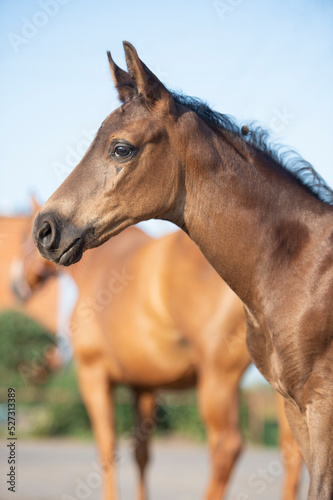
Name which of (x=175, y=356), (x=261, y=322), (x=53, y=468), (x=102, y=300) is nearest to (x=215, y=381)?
(x=175, y=356)

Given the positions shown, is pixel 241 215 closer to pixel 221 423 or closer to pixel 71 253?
pixel 71 253

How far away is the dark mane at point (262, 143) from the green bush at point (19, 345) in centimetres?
1320

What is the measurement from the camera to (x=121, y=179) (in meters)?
2.92

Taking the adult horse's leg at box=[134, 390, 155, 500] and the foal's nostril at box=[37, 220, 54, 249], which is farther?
the adult horse's leg at box=[134, 390, 155, 500]

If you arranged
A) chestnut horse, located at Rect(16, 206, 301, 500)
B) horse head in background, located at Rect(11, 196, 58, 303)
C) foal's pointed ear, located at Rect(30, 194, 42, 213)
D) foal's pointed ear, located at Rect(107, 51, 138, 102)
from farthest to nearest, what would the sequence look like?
horse head in background, located at Rect(11, 196, 58, 303)
foal's pointed ear, located at Rect(30, 194, 42, 213)
chestnut horse, located at Rect(16, 206, 301, 500)
foal's pointed ear, located at Rect(107, 51, 138, 102)

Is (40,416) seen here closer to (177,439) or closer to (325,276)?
(177,439)

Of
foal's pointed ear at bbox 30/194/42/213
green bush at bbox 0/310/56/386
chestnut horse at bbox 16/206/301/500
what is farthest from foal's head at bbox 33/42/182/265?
green bush at bbox 0/310/56/386

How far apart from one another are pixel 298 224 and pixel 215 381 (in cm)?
250

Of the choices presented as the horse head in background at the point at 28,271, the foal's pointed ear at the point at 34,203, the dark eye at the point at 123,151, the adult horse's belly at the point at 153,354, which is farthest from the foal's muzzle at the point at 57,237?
the horse head in background at the point at 28,271

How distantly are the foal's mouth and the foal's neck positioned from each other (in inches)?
22.2

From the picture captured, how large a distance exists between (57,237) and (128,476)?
7369 millimetres

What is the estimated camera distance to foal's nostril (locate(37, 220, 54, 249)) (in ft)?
9.24

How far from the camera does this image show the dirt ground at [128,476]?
6.87 meters

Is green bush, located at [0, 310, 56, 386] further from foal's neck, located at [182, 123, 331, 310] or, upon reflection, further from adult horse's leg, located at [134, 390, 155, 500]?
foal's neck, located at [182, 123, 331, 310]
